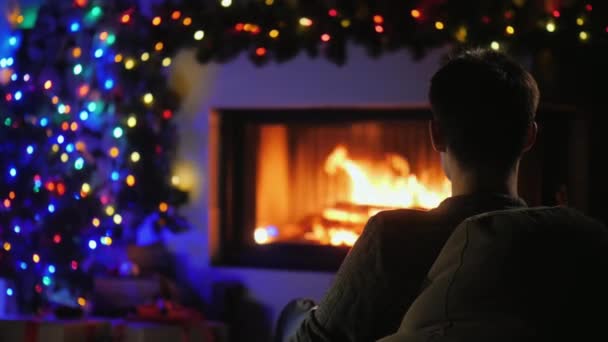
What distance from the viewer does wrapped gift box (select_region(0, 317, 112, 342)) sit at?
398cm

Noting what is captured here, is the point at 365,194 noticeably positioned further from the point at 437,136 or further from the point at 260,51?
the point at 437,136

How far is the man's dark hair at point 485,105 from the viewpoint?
59.2 inches

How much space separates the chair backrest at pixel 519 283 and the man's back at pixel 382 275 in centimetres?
28

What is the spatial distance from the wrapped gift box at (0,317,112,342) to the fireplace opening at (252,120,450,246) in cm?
85

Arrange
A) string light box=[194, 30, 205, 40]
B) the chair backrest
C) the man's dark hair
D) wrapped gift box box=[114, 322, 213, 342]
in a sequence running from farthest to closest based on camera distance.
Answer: string light box=[194, 30, 205, 40]
wrapped gift box box=[114, 322, 213, 342]
the man's dark hair
the chair backrest

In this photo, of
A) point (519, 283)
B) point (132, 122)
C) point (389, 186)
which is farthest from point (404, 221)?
point (132, 122)

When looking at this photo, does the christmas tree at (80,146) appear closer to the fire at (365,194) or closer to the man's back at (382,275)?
the fire at (365,194)

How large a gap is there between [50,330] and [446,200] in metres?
2.85

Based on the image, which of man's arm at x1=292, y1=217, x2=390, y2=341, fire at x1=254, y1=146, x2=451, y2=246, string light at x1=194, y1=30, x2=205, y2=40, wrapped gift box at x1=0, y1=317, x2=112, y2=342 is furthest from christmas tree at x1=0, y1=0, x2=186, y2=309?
man's arm at x1=292, y1=217, x2=390, y2=341

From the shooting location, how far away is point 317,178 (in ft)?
14.3

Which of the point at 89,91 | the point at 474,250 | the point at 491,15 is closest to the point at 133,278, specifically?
the point at 89,91

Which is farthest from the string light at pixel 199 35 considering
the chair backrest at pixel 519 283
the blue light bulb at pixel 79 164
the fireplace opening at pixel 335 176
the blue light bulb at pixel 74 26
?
the chair backrest at pixel 519 283

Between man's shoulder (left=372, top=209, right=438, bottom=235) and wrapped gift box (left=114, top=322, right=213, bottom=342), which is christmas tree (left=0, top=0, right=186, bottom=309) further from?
man's shoulder (left=372, top=209, right=438, bottom=235)

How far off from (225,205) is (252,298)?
458 mm
